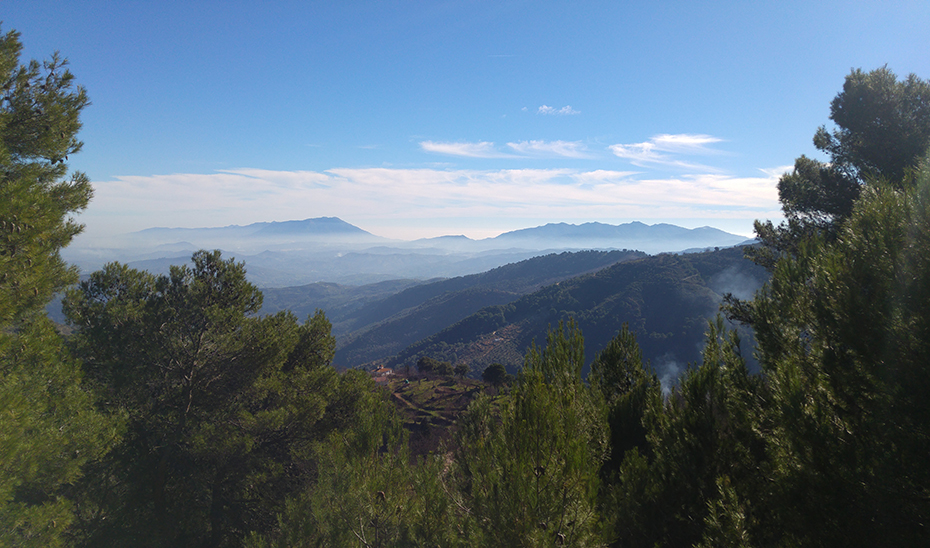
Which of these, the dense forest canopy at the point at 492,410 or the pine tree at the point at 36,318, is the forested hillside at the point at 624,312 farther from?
the pine tree at the point at 36,318

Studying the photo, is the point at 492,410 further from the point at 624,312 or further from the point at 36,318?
the point at 624,312

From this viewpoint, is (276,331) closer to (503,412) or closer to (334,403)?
(334,403)

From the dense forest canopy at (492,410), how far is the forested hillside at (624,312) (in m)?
105

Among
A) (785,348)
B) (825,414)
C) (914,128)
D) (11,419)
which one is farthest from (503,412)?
Result: (914,128)

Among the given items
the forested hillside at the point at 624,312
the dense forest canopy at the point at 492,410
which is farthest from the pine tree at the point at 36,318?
the forested hillside at the point at 624,312

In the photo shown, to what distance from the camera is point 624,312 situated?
142875 millimetres

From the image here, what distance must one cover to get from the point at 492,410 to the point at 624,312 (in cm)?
14656

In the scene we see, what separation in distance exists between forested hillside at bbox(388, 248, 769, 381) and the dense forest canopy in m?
105

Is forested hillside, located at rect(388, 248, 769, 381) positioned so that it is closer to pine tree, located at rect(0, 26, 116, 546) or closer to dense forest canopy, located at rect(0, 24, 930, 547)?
dense forest canopy, located at rect(0, 24, 930, 547)

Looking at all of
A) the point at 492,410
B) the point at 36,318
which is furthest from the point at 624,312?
the point at 36,318

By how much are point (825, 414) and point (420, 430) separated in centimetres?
3571

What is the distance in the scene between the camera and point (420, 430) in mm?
35844

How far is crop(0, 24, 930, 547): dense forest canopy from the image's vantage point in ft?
11.4

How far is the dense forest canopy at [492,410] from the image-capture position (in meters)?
3.47
